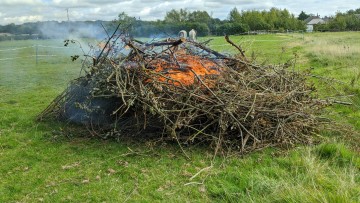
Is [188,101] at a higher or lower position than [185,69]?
lower

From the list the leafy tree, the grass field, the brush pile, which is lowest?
the grass field

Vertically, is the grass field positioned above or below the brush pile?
below

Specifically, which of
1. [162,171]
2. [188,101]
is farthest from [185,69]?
[162,171]

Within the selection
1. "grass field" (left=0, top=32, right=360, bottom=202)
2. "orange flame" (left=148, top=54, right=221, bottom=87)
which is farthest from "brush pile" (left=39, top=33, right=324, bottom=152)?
"grass field" (left=0, top=32, right=360, bottom=202)

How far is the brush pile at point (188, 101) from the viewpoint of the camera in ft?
17.5

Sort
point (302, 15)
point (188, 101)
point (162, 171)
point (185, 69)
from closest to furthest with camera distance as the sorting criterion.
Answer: point (162, 171) < point (188, 101) < point (185, 69) < point (302, 15)

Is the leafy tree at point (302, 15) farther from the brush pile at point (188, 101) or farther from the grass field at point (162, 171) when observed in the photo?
the grass field at point (162, 171)

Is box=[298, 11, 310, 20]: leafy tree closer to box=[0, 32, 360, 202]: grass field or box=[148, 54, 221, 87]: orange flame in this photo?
box=[148, 54, 221, 87]: orange flame

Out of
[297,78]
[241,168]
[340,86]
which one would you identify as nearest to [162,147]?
[241,168]

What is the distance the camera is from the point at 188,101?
17.8 ft

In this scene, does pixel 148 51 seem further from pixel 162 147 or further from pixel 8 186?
pixel 8 186

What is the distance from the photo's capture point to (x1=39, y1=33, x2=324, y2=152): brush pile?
5348mm

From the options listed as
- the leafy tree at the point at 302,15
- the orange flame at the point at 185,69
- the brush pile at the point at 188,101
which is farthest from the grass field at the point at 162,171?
the leafy tree at the point at 302,15

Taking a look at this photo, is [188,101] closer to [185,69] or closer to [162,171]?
[185,69]
